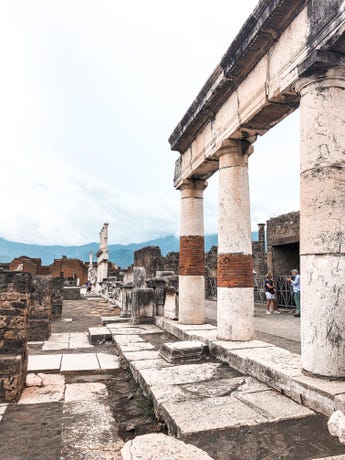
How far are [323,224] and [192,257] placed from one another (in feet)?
14.5

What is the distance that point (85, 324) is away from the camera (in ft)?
34.7

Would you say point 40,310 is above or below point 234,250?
below

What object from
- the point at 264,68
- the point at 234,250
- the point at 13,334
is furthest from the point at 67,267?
the point at 264,68

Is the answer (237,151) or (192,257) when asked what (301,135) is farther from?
(192,257)

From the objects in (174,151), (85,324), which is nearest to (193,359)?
(174,151)

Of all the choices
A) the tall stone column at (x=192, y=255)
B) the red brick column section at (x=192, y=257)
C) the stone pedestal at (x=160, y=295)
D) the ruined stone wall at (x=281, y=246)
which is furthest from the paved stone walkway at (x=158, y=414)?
the ruined stone wall at (x=281, y=246)

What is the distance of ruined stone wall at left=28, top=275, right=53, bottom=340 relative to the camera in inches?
310

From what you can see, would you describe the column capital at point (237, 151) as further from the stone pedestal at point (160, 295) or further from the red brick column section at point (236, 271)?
the stone pedestal at point (160, 295)

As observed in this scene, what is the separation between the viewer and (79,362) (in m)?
5.77

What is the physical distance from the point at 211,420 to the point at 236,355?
5.78 ft

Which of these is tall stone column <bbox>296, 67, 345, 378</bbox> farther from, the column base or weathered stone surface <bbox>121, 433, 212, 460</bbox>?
the column base

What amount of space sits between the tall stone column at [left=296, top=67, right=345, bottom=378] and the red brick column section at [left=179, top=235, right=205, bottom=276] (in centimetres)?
414

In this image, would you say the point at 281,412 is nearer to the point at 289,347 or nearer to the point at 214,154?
the point at 289,347

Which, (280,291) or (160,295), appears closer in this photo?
(160,295)
